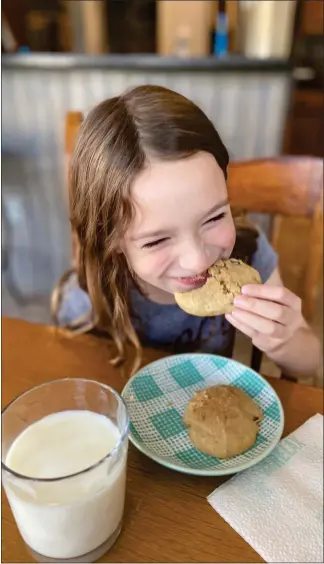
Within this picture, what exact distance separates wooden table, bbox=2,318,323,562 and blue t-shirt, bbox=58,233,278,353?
0.09ft

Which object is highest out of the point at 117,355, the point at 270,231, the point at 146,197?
the point at 146,197

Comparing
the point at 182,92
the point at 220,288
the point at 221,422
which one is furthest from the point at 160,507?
the point at 182,92

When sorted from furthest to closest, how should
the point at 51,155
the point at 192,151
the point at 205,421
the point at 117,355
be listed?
the point at 51,155 < the point at 117,355 < the point at 205,421 < the point at 192,151

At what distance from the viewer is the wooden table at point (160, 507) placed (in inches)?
14.7

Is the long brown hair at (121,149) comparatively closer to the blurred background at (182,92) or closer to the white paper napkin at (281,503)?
the blurred background at (182,92)

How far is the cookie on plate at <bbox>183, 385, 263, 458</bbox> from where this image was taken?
1.35 feet

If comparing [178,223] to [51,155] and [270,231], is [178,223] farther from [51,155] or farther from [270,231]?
[51,155]

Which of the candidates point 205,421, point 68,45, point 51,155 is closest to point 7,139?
point 51,155

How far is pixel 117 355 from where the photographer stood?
529 millimetres

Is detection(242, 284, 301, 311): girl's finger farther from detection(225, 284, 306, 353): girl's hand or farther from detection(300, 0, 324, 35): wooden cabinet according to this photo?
detection(300, 0, 324, 35): wooden cabinet

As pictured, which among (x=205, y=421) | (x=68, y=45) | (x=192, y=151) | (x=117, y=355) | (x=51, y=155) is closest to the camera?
(x=192, y=151)

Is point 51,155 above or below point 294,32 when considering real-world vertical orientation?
below

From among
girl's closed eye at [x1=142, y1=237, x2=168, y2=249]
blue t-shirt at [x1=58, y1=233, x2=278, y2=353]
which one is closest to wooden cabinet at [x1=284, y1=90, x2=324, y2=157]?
blue t-shirt at [x1=58, y1=233, x2=278, y2=353]

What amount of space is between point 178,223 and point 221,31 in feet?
0.90
